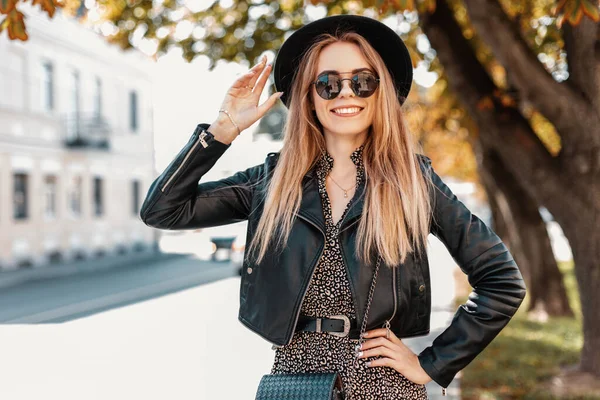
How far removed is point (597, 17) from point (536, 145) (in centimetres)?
248

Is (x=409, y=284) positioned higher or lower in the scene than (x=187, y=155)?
lower

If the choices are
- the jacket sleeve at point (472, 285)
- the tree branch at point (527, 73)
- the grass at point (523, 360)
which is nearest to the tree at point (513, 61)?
the tree branch at point (527, 73)

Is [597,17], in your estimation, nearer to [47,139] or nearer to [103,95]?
[47,139]

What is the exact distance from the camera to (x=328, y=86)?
2680 millimetres

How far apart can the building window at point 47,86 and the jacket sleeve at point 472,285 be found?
989 inches

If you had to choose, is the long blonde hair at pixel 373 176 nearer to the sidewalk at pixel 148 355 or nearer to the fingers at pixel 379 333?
the fingers at pixel 379 333

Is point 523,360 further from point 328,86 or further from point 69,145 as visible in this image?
point 69,145

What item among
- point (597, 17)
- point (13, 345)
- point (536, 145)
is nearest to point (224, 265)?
point (13, 345)

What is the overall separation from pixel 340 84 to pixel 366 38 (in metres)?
0.22

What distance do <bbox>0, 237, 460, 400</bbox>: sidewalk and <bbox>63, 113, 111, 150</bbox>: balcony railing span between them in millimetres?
22624

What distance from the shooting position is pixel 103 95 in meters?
31.0

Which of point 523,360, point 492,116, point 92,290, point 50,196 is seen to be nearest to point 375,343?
point 492,116

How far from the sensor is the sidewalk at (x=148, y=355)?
Result: 5.03 m

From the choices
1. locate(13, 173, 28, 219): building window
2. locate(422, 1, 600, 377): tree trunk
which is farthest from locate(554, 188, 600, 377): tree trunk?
locate(13, 173, 28, 219): building window
